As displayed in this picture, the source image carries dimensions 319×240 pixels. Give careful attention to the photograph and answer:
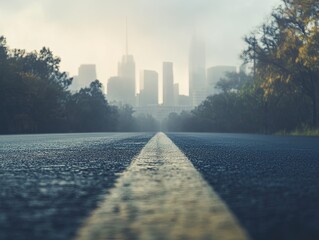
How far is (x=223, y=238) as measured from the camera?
1.72 meters

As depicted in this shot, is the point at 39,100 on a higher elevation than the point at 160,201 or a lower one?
higher

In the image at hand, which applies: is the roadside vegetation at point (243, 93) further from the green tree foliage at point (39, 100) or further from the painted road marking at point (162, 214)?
the painted road marking at point (162, 214)

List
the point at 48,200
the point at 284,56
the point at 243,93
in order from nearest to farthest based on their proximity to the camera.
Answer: the point at 48,200
the point at 284,56
the point at 243,93

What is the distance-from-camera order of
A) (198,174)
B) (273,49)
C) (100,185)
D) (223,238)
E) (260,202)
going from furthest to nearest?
(273,49)
(198,174)
(100,185)
(260,202)
(223,238)

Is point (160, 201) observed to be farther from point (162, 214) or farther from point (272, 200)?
point (272, 200)

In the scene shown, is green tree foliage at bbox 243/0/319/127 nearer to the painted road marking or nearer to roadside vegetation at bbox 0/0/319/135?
roadside vegetation at bbox 0/0/319/135

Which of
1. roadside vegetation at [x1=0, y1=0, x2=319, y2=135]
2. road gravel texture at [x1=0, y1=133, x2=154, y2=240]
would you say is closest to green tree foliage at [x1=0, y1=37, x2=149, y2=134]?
roadside vegetation at [x1=0, y1=0, x2=319, y2=135]

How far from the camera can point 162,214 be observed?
7.31 feet

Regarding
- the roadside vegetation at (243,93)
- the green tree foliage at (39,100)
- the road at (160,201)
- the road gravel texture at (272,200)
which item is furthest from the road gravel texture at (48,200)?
the green tree foliage at (39,100)

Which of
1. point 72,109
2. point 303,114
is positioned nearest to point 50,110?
point 72,109

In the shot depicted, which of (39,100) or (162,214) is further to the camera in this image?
(39,100)

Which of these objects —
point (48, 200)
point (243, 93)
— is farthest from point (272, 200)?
point (243, 93)

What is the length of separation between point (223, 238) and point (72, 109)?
10464cm

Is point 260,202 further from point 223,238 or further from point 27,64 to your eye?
point 27,64
